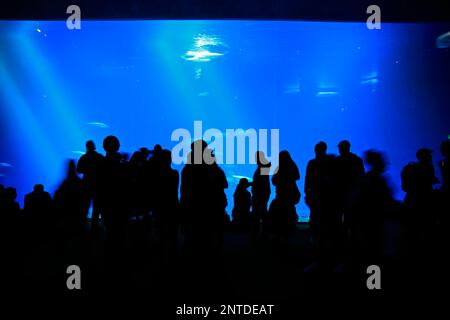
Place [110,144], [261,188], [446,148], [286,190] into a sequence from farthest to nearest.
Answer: [261,188], [286,190], [446,148], [110,144]

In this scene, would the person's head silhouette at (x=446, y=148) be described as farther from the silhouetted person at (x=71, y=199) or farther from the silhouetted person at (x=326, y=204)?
the silhouetted person at (x=71, y=199)

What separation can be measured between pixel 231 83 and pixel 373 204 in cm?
4187

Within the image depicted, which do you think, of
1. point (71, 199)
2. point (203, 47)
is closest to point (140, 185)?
point (71, 199)

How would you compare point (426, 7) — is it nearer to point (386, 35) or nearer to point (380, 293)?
point (380, 293)

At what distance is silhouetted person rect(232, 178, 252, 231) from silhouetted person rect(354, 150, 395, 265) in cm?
364

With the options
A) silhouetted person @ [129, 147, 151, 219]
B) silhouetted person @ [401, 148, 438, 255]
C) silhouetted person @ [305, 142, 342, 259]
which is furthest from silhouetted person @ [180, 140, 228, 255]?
silhouetted person @ [401, 148, 438, 255]

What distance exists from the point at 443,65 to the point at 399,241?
13365 millimetres

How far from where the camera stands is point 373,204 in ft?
11.0

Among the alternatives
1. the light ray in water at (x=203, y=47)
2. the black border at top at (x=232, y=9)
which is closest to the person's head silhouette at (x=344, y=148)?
the black border at top at (x=232, y=9)

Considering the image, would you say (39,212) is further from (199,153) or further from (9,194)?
(199,153)

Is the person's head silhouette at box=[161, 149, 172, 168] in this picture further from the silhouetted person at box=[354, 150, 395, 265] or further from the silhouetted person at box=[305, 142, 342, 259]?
the silhouetted person at box=[354, 150, 395, 265]

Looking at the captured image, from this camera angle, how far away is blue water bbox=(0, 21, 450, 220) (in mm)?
16719

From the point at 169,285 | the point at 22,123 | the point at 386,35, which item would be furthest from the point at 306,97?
the point at 169,285

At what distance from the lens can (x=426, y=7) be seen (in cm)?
752
